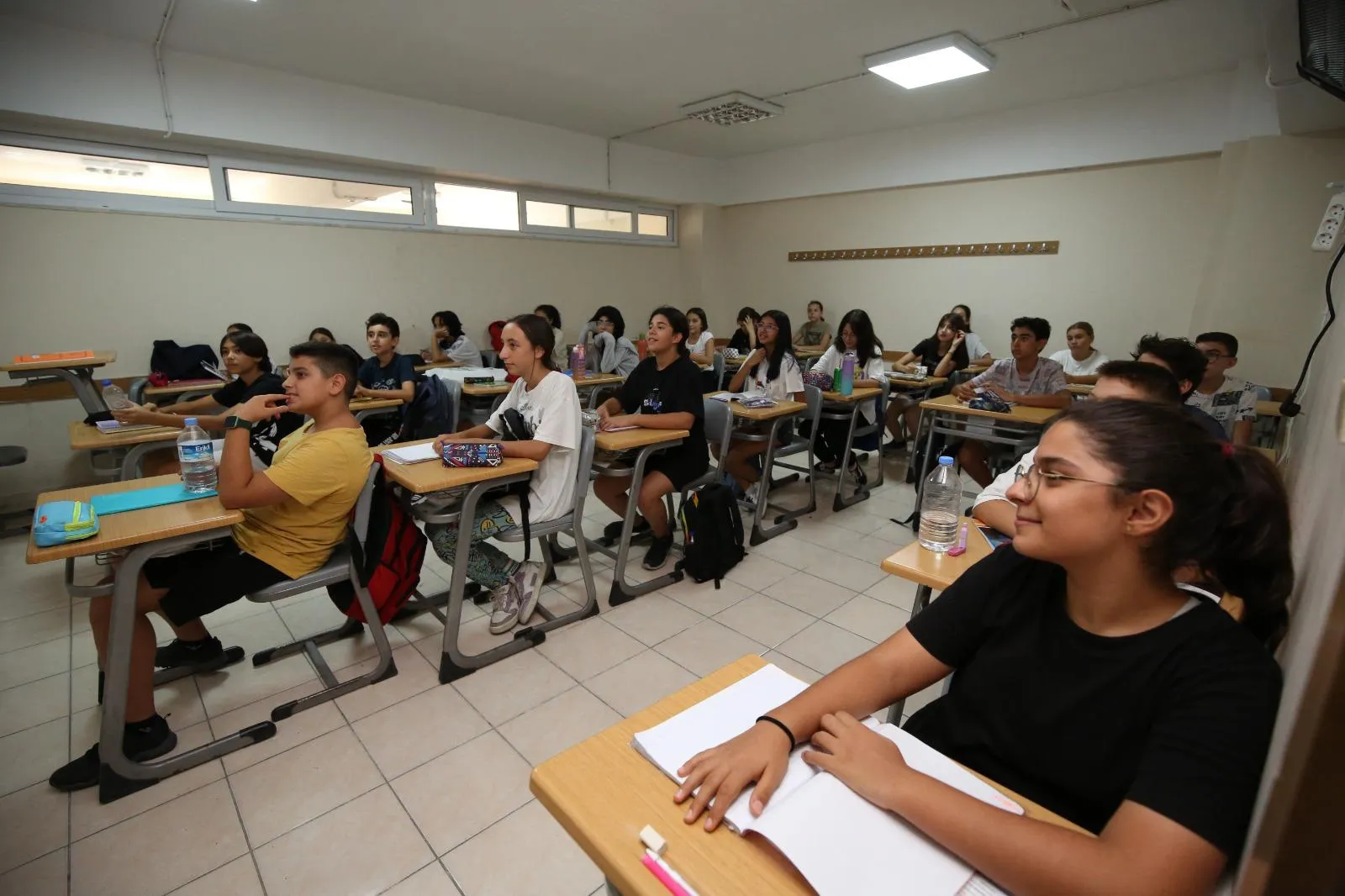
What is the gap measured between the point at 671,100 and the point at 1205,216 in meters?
4.60

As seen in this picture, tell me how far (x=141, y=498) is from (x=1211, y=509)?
2607mm

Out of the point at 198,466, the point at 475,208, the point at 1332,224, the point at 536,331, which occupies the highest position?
the point at 475,208

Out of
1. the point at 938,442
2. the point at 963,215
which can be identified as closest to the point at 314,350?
the point at 938,442

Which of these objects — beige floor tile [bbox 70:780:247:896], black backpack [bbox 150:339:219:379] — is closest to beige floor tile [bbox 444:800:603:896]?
beige floor tile [bbox 70:780:247:896]

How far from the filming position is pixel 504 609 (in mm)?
2615

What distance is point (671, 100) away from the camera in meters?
5.27

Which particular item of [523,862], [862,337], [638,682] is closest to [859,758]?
[523,862]

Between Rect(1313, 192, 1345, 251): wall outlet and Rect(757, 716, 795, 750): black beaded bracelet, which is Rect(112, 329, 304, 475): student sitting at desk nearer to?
Rect(757, 716, 795, 750): black beaded bracelet

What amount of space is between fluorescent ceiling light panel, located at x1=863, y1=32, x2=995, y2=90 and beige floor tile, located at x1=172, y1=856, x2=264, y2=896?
5270mm

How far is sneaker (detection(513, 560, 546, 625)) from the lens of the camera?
2635 mm

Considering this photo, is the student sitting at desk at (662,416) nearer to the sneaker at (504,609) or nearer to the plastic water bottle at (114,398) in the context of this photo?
the sneaker at (504,609)

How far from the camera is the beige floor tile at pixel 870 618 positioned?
2676 mm

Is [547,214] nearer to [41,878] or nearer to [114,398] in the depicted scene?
[114,398]

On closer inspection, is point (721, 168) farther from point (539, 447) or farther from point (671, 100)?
point (539, 447)
